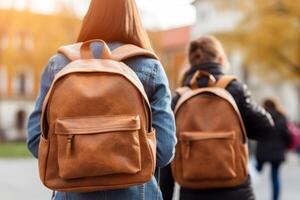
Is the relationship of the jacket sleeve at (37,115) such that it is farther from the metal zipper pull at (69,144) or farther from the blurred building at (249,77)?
the blurred building at (249,77)

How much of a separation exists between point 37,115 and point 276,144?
8.66m

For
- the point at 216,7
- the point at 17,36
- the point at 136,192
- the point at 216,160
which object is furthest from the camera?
the point at 17,36

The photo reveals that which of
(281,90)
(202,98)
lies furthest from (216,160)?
(281,90)

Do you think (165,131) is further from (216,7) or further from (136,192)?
(216,7)

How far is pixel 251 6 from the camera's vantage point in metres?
28.2

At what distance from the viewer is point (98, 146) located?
93.7 inches

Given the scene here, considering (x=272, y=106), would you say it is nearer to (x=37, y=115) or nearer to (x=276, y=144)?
(x=276, y=144)

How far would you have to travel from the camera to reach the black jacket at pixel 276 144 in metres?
10.8

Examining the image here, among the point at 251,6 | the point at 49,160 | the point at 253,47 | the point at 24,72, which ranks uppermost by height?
the point at 49,160

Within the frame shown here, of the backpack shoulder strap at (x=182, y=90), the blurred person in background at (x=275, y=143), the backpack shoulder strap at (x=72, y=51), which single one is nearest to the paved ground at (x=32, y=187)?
the blurred person in background at (x=275, y=143)

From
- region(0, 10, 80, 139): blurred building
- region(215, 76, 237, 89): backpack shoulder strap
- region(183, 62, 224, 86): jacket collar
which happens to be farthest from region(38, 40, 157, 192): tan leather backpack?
region(0, 10, 80, 139): blurred building

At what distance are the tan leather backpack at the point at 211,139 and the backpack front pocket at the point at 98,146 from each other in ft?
3.95

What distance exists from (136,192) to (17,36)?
6356 centimetres

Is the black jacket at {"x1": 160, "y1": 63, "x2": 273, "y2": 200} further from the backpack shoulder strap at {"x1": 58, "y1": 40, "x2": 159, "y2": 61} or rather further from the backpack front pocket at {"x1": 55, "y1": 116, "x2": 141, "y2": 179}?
the backpack front pocket at {"x1": 55, "y1": 116, "x2": 141, "y2": 179}
